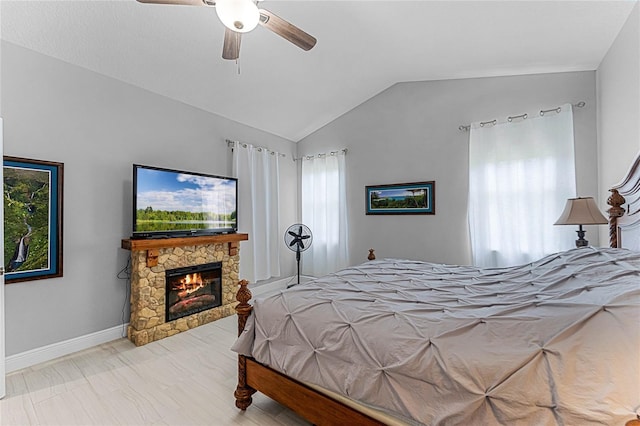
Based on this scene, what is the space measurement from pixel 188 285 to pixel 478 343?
3067 millimetres

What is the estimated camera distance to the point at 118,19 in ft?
7.75

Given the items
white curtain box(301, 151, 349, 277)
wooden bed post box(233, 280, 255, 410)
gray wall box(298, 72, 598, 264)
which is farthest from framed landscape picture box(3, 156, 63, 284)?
gray wall box(298, 72, 598, 264)

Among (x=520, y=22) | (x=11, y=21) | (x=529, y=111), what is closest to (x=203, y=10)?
(x=11, y=21)

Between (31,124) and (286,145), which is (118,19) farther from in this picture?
(286,145)

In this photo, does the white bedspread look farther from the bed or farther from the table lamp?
the table lamp

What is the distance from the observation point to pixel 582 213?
2508 mm

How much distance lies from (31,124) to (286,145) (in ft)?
10.8

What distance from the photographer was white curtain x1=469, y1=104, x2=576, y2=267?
123 inches

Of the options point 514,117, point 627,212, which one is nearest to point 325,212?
point 514,117

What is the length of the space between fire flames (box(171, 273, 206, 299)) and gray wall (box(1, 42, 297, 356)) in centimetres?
51

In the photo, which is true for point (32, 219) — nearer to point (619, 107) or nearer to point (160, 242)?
point (160, 242)

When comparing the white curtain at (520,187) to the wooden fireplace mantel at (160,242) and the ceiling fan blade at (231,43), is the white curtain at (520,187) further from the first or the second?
the wooden fireplace mantel at (160,242)

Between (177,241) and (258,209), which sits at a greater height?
(258,209)

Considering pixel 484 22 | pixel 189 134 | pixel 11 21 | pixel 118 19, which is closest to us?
pixel 11 21
